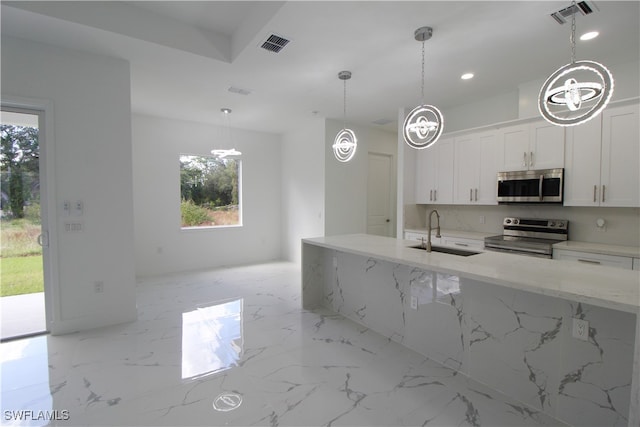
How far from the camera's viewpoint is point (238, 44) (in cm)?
311

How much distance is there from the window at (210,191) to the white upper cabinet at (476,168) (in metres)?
4.14

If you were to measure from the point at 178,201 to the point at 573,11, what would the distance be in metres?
5.88

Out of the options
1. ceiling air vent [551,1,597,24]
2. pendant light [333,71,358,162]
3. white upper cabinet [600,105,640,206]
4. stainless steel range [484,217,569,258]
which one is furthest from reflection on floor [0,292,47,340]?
white upper cabinet [600,105,640,206]

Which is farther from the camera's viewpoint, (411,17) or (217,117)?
(217,117)

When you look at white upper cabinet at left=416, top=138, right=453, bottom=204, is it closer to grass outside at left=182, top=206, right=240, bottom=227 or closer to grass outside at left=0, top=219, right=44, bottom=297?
grass outside at left=182, top=206, right=240, bottom=227

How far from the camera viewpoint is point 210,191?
6.14m

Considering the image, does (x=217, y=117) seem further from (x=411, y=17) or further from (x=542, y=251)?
(x=542, y=251)

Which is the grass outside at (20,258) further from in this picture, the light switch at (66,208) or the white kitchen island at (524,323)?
the white kitchen island at (524,323)

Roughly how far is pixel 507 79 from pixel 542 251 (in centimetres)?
212

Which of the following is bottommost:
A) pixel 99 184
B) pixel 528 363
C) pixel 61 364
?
pixel 61 364

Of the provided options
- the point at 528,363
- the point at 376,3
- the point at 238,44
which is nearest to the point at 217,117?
the point at 238,44

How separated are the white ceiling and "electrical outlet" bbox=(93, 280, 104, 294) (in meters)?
2.38

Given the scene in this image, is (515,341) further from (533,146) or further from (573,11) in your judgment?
(533,146)

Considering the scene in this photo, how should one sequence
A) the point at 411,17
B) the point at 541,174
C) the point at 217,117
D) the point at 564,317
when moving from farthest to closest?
the point at 217,117 < the point at 541,174 < the point at 411,17 < the point at 564,317
